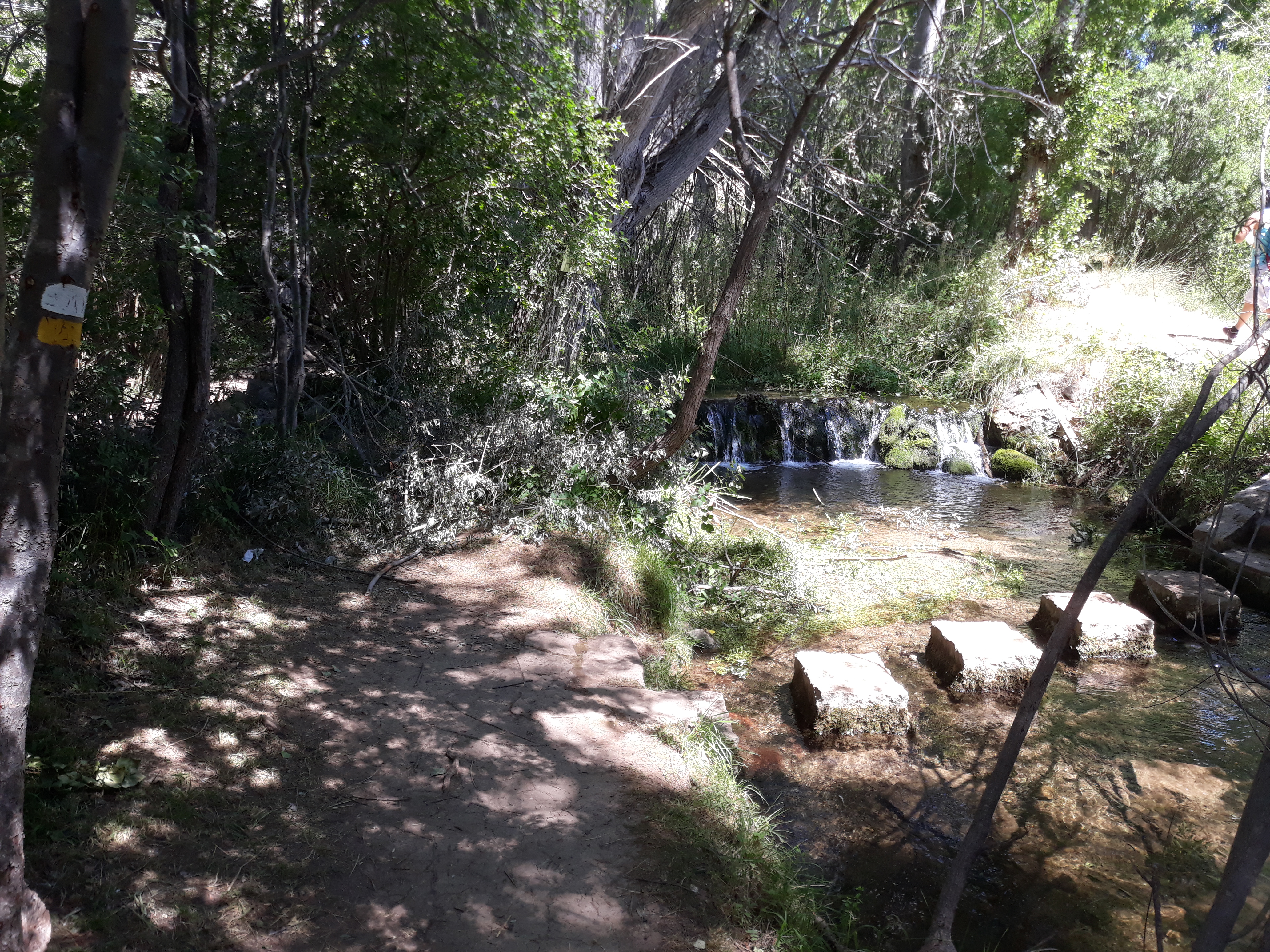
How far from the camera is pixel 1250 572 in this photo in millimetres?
6598

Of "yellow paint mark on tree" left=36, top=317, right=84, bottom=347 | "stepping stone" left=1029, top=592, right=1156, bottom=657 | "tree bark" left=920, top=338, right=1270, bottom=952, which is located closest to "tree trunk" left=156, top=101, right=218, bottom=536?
"yellow paint mark on tree" left=36, top=317, right=84, bottom=347

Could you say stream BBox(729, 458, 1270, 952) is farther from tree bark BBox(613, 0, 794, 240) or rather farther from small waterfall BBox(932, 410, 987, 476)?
tree bark BBox(613, 0, 794, 240)

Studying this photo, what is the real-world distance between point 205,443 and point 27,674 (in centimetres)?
323

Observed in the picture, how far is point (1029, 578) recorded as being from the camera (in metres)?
6.90

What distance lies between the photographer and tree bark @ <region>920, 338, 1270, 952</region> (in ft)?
7.38

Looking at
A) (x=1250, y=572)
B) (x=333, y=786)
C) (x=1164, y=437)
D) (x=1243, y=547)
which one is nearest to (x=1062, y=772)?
(x=333, y=786)

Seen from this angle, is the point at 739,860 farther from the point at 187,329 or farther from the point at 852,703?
the point at 187,329

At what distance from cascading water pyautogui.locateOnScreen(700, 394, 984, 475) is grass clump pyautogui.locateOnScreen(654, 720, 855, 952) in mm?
7628

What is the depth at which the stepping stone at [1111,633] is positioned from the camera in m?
5.39

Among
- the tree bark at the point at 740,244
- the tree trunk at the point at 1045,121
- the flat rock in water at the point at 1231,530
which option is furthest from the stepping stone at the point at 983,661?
the tree trunk at the point at 1045,121

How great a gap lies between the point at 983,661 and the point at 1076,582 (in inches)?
105

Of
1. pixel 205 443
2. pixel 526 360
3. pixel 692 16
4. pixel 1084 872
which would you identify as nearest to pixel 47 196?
pixel 205 443

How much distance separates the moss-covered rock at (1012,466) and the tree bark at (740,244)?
618cm

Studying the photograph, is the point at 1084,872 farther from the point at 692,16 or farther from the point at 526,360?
the point at 692,16
